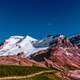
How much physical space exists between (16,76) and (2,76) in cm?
296

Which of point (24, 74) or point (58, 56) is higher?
point (58, 56)

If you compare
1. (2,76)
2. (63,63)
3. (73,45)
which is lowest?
(2,76)

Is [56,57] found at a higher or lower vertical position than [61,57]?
higher

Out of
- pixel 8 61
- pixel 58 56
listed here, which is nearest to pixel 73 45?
pixel 58 56

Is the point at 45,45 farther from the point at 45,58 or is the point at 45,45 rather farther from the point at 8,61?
the point at 8,61

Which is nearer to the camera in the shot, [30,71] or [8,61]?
[30,71]

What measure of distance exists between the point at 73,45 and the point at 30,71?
11434 centimetres

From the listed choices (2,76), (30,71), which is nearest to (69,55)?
(30,71)

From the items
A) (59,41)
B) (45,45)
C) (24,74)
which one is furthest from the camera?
(45,45)

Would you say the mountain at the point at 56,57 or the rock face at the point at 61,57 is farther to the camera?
the rock face at the point at 61,57

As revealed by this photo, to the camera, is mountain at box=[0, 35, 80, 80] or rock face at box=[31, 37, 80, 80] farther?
rock face at box=[31, 37, 80, 80]

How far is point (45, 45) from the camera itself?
189250mm

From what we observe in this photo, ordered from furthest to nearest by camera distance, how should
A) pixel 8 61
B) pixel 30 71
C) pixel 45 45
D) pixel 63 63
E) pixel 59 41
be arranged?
pixel 45 45, pixel 59 41, pixel 63 63, pixel 8 61, pixel 30 71

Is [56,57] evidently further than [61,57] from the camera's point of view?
Yes
